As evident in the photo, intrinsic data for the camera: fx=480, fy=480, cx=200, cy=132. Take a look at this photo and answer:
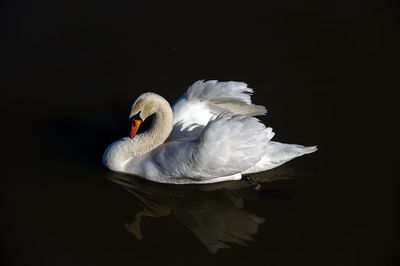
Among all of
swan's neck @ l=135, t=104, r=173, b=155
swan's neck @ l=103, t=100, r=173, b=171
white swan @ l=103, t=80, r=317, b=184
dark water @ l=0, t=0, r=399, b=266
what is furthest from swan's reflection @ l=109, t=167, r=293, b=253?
swan's neck @ l=135, t=104, r=173, b=155

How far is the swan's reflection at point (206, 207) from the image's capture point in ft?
19.9

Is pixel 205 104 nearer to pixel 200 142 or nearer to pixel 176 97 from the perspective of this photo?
pixel 200 142

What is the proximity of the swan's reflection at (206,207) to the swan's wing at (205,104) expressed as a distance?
0.80 meters

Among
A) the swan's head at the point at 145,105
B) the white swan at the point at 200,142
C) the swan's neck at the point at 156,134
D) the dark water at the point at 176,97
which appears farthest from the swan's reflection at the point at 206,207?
the swan's head at the point at 145,105

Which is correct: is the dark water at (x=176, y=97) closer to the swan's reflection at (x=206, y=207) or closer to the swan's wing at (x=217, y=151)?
the swan's reflection at (x=206, y=207)

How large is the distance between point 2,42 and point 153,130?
15.6 feet

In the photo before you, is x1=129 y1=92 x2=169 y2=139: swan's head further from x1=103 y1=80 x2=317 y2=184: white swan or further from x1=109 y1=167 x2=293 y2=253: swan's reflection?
x1=109 y1=167 x2=293 y2=253: swan's reflection

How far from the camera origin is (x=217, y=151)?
6023 mm

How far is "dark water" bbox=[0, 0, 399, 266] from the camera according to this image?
598 centimetres

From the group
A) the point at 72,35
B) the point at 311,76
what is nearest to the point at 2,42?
the point at 72,35

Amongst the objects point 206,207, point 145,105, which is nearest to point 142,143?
point 145,105

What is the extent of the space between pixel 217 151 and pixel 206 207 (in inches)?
33.8

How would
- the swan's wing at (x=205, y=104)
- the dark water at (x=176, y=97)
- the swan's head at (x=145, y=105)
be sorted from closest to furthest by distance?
the dark water at (x=176, y=97)
the swan's head at (x=145, y=105)
the swan's wing at (x=205, y=104)

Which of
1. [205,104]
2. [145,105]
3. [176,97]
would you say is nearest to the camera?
[145,105]
